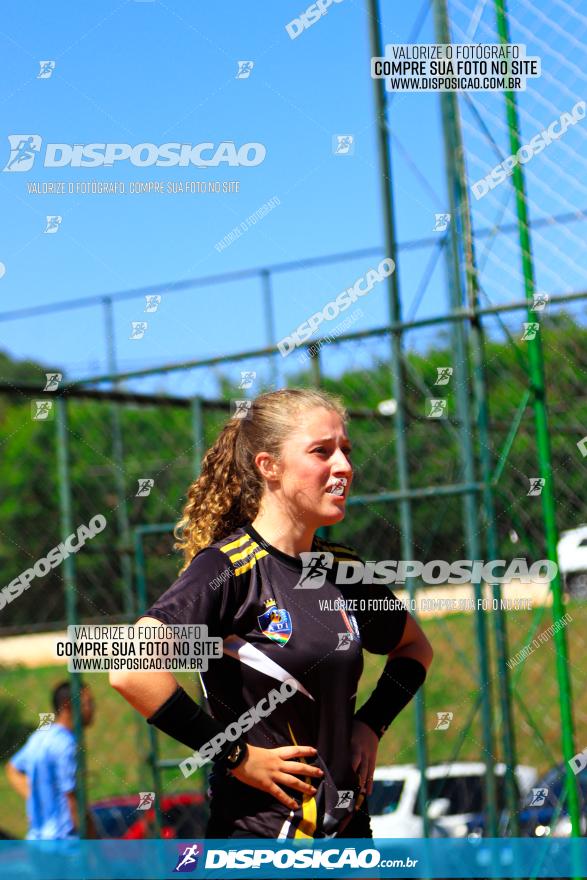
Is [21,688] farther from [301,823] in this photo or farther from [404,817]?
[301,823]

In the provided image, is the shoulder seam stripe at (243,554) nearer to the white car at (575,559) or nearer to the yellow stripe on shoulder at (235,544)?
the yellow stripe on shoulder at (235,544)

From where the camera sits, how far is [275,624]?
9.70 feet

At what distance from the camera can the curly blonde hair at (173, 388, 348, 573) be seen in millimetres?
3227

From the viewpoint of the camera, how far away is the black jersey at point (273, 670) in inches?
114

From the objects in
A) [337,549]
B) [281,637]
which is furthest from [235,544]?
[337,549]

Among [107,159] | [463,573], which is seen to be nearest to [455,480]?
[463,573]

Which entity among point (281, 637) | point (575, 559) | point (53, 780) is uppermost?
point (575, 559)

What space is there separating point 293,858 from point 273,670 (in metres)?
0.48

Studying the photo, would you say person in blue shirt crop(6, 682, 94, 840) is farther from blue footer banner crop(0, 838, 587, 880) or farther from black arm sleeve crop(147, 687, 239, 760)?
black arm sleeve crop(147, 687, 239, 760)

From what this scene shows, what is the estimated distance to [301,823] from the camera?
2895 millimetres

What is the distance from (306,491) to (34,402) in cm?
337

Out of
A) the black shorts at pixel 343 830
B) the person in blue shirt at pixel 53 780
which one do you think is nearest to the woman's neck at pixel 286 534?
the black shorts at pixel 343 830

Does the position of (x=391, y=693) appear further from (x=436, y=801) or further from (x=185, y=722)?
(x=436, y=801)

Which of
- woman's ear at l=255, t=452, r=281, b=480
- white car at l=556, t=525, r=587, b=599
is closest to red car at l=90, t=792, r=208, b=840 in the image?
white car at l=556, t=525, r=587, b=599
